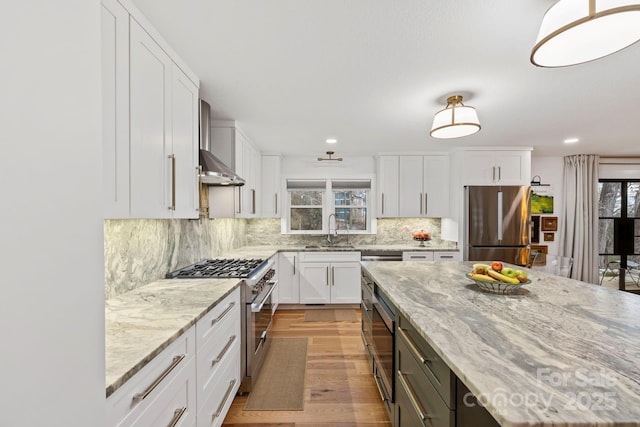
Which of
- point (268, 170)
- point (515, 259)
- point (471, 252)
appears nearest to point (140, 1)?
point (268, 170)

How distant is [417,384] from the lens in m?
1.32

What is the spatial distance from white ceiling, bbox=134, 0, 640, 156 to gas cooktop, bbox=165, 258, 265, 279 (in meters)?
1.44

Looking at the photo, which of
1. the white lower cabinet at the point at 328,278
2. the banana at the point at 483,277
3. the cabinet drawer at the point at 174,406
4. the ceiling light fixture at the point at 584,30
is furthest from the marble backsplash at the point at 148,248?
the ceiling light fixture at the point at 584,30

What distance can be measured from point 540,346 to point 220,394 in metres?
1.69

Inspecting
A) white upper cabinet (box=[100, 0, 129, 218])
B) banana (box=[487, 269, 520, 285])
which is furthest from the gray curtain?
white upper cabinet (box=[100, 0, 129, 218])

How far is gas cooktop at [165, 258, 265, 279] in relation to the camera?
2.18 metres

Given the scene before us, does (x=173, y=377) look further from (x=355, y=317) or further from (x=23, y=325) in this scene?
(x=355, y=317)

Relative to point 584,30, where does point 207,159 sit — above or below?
below

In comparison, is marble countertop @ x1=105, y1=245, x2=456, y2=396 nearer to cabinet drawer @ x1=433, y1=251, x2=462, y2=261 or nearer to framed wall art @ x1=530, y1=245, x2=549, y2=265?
cabinet drawer @ x1=433, y1=251, x2=462, y2=261

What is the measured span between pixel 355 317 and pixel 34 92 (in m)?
3.94

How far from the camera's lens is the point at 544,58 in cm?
138

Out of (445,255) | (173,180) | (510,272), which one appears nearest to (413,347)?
(510,272)

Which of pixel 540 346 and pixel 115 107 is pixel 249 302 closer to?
pixel 115 107

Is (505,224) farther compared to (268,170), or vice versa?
(268,170)
